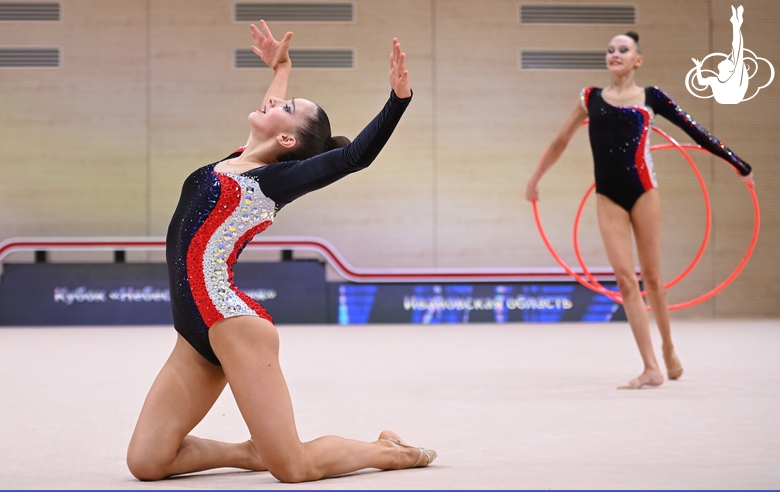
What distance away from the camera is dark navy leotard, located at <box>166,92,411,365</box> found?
2.34 metres

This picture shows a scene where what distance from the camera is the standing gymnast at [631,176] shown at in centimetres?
453

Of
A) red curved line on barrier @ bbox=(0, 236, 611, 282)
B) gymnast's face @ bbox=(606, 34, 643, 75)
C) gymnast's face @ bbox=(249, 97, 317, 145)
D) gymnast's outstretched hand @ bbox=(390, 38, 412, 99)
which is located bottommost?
red curved line on barrier @ bbox=(0, 236, 611, 282)

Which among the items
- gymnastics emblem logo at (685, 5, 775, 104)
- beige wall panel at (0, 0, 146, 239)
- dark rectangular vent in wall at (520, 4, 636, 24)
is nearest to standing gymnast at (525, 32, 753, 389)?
dark rectangular vent in wall at (520, 4, 636, 24)

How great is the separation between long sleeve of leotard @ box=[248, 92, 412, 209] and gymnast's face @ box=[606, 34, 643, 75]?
9.03ft

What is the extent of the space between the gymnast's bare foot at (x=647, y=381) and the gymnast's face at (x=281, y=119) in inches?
97.0

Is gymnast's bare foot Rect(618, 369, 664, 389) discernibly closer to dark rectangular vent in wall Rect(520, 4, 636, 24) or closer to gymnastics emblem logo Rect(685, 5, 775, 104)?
dark rectangular vent in wall Rect(520, 4, 636, 24)

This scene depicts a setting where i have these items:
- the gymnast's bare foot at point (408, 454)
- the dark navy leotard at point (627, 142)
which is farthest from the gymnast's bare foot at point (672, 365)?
the gymnast's bare foot at point (408, 454)

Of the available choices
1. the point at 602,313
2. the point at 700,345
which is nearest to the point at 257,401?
the point at 700,345

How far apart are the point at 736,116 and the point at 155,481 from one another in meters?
10.4

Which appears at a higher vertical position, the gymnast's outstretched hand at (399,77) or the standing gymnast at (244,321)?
the gymnast's outstretched hand at (399,77)

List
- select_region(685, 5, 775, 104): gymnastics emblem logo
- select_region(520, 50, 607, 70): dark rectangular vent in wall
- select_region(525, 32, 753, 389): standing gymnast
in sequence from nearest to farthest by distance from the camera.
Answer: select_region(525, 32, 753, 389): standing gymnast, select_region(520, 50, 607, 70): dark rectangular vent in wall, select_region(685, 5, 775, 104): gymnastics emblem logo

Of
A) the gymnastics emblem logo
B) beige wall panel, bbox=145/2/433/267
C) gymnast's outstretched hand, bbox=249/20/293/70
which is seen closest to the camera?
gymnast's outstretched hand, bbox=249/20/293/70

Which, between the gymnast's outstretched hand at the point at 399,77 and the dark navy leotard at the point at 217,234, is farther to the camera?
the dark navy leotard at the point at 217,234

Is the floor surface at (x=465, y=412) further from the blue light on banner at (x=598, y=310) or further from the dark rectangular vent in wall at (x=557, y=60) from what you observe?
the dark rectangular vent in wall at (x=557, y=60)
